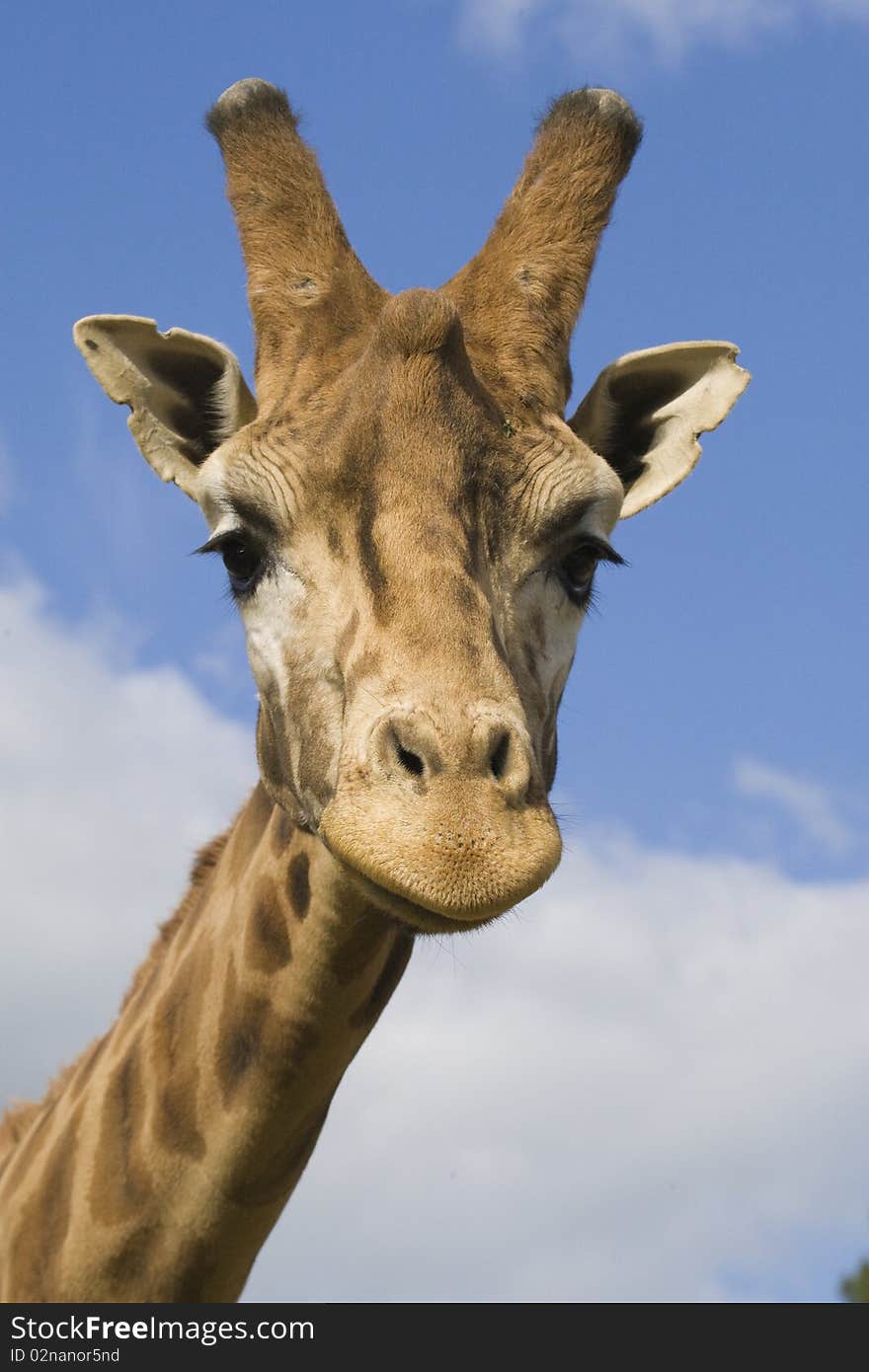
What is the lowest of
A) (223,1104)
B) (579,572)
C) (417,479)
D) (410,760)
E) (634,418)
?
(223,1104)

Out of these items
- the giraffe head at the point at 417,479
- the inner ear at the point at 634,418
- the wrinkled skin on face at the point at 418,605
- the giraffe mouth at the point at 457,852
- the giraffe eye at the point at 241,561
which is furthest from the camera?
the inner ear at the point at 634,418

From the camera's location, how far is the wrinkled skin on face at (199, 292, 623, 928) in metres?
5.52

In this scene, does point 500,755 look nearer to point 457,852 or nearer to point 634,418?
point 457,852

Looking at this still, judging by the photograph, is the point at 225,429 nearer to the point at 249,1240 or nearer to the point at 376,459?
the point at 376,459

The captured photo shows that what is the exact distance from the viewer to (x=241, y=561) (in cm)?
715

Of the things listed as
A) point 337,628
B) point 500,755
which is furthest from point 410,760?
point 337,628

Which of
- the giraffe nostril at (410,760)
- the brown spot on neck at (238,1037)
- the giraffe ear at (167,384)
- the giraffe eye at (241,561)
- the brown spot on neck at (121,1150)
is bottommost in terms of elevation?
the brown spot on neck at (121,1150)

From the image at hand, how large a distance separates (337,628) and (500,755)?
1.15m

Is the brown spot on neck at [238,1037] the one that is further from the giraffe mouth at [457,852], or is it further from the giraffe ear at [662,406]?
the giraffe ear at [662,406]

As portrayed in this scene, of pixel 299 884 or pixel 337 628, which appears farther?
pixel 299 884

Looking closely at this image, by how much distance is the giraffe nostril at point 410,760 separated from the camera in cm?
560

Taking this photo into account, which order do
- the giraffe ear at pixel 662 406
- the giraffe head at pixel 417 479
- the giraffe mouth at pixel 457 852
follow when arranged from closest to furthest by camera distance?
the giraffe mouth at pixel 457 852
the giraffe head at pixel 417 479
the giraffe ear at pixel 662 406

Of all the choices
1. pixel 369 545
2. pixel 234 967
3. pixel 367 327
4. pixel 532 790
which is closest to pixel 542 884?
pixel 532 790

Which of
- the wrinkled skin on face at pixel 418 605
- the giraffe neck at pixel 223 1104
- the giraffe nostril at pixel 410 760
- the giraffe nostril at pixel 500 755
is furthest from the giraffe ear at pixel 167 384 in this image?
the giraffe nostril at pixel 500 755
